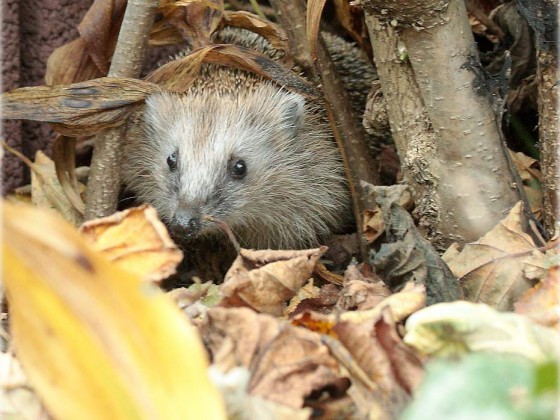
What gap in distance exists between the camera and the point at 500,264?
2.28 metres

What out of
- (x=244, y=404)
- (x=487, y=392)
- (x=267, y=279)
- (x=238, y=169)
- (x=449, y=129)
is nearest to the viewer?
(x=487, y=392)

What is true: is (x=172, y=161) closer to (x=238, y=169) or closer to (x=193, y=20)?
(x=238, y=169)

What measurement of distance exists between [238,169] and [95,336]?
2.07 metres

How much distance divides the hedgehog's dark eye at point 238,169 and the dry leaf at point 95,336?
1.95 meters

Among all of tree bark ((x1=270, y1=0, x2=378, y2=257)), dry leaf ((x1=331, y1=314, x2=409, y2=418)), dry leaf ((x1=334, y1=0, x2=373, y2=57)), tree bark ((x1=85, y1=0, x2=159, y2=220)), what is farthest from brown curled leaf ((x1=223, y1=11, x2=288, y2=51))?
dry leaf ((x1=331, y1=314, x2=409, y2=418))

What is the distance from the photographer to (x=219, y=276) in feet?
11.2

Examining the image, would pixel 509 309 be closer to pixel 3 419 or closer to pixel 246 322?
pixel 246 322

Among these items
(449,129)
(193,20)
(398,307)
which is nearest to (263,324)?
(398,307)

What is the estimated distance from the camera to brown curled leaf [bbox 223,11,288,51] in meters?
3.14

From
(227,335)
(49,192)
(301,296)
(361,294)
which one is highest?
(227,335)

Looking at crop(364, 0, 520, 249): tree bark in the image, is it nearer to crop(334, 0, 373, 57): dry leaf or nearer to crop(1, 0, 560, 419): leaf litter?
crop(1, 0, 560, 419): leaf litter

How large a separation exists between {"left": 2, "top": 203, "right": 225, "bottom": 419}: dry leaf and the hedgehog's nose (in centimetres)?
153

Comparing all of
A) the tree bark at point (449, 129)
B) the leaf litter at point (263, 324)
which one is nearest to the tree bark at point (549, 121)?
the tree bark at point (449, 129)

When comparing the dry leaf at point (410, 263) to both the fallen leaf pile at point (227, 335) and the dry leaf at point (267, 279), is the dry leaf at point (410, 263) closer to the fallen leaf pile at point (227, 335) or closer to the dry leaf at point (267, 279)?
the fallen leaf pile at point (227, 335)
